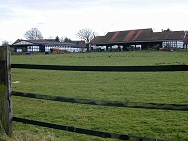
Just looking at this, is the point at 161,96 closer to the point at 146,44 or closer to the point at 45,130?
the point at 45,130

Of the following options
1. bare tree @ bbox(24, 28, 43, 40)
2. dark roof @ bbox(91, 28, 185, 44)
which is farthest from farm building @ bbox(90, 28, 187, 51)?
bare tree @ bbox(24, 28, 43, 40)

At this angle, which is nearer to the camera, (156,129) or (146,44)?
(156,129)

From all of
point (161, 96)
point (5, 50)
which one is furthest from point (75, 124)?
point (161, 96)

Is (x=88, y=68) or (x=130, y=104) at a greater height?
(x=88, y=68)

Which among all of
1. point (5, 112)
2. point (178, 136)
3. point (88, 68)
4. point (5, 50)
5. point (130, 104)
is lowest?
point (178, 136)

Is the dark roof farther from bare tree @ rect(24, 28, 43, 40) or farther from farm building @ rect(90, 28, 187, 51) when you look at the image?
bare tree @ rect(24, 28, 43, 40)

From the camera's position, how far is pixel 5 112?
3736 mm

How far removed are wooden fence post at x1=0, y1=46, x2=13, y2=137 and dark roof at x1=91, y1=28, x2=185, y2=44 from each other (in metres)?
62.3

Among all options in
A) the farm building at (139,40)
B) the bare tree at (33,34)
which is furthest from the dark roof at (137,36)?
the bare tree at (33,34)

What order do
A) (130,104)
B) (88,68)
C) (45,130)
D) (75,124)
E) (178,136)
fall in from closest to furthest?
1. (130,104)
2. (88,68)
3. (178,136)
4. (45,130)
5. (75,124)

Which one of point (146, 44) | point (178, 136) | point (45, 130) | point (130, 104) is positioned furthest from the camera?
point (146, 44)

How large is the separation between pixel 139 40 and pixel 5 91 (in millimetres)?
64142

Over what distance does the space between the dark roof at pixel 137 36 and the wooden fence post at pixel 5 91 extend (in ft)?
205

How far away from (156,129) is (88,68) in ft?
7.47
